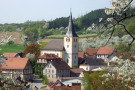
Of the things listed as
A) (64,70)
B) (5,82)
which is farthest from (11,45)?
(5,82)

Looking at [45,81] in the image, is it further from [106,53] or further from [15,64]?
[106,53]

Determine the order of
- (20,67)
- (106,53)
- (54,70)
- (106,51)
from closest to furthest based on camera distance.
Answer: (54,70) < (20,67) < (106,53) < (106,51)

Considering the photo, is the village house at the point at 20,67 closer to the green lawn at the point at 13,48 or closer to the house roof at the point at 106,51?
the house roof at the point at 106,51

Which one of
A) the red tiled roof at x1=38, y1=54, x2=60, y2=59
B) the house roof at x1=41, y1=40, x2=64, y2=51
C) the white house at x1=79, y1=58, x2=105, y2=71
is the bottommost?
the white house at x1=79, y1=58, x2=105, y2=71

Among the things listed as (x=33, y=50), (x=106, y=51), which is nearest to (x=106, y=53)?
(x=106, y=51)

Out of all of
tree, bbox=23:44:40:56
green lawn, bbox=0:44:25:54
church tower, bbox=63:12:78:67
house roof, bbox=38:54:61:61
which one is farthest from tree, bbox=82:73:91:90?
green lawn, bbox=0:44:25:54

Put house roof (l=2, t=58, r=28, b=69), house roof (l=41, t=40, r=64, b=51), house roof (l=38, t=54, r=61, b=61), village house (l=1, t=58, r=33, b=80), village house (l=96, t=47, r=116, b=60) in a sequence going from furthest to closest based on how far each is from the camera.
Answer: village house (l=96, t=47, r=116, b=60) → house roof (l=41, t=40, r=64, b=51) → house roof (l=38, t=54, r=61, b=61) → house roof (l=2, t=58, r=28, b=69) → village house (l=1, t=58, r=33, b=80)

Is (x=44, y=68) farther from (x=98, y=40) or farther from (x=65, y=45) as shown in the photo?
(x=98, y=40)

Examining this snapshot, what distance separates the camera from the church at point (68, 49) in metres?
55.9

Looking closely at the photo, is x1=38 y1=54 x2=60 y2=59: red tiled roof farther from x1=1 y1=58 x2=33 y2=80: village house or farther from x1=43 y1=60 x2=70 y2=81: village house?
x1=43 y1=60 x2=70 y2=81: village house

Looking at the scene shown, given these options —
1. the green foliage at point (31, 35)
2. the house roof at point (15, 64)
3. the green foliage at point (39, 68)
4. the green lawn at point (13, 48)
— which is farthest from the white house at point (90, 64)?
the green foliage at point (31, 35)

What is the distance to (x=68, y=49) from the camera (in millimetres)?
56750

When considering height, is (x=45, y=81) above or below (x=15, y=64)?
below

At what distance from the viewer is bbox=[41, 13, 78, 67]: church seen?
184 ft
